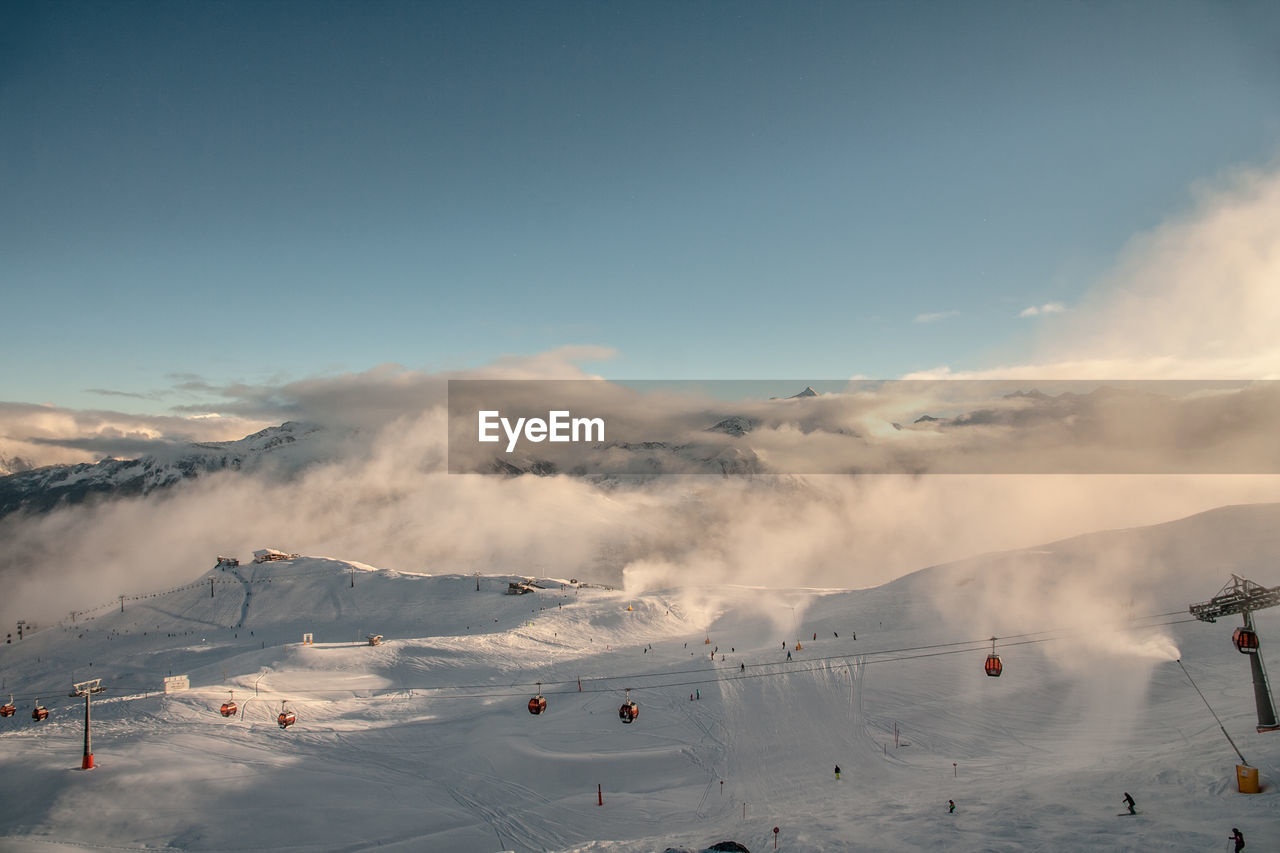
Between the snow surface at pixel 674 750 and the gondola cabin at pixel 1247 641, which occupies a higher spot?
the gondola cabin at pixel 1247 641

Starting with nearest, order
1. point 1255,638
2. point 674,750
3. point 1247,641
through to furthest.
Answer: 1. point 1247,641
2. point 1255,638
3. point 674,750

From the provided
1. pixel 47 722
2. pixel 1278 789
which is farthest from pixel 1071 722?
pixel 47 722

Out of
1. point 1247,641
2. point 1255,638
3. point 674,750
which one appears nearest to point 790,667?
point 674,750

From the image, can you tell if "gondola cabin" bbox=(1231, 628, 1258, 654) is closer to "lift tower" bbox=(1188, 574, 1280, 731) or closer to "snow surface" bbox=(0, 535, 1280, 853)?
"lift tower" bbox=(1188, 574, 1280, 731)

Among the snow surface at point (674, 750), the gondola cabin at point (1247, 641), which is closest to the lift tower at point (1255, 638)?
the gondola cabin at point (1247, 641)

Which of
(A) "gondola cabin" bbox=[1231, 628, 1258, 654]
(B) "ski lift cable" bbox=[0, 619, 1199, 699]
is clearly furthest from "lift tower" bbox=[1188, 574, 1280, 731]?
(B) "ski lift cable" bbox=[0, 619, 1199, 699]

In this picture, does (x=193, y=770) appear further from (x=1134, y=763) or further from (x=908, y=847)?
(x=1134, y=763)

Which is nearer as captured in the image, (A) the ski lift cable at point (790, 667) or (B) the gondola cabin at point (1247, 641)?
(B) the gondola cabin at point (1247, 641)

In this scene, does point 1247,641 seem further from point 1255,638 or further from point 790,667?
point 790,667

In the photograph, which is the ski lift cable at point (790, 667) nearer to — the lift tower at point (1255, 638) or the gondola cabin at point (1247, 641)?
the lift tower at point (1255, 638)
